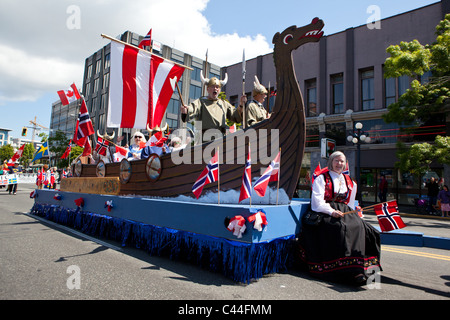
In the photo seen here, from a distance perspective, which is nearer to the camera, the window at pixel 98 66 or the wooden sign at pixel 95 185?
the wooden sign at pixel 95 185

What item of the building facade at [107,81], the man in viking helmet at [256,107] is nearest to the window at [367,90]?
the man in viking helmet at [256,107]

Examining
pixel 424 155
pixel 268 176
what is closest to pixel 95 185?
pixel 268 176

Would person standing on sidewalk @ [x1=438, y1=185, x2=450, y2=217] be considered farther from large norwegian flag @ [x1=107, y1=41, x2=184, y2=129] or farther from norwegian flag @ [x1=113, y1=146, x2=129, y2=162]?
norwegian flag @ [x1=113, y1=146, x2=129, y2=162]

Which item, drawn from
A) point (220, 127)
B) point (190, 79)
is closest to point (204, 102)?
point (220, 127)

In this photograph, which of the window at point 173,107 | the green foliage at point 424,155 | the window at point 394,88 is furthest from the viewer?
the window at point 173,107

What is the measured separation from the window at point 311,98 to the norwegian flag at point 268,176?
60.8 ft

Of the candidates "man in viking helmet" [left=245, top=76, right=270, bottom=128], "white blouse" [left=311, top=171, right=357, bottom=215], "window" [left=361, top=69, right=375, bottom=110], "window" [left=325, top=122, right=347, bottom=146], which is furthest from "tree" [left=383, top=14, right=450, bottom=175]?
"white blouse" [left=311, top=171, right=357, bottom=215]

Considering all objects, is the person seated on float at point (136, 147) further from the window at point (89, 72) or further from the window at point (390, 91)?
the window at point (89, 72)

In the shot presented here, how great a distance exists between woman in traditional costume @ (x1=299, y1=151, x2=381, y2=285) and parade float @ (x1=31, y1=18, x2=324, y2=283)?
0.30m

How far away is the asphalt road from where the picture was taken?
9.11 ft

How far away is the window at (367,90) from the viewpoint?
1831 cm

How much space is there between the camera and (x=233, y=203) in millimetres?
3990

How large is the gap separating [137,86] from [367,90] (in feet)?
55.4

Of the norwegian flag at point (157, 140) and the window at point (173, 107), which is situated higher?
the window at point (173, 107)
